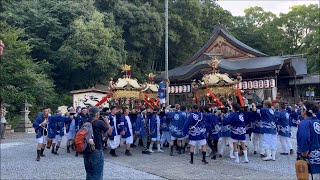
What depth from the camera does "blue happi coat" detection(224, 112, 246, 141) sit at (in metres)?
10.8

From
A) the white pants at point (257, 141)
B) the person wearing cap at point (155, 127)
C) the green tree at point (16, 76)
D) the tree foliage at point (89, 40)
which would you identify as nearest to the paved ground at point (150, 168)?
the white pants at point (257, 141)

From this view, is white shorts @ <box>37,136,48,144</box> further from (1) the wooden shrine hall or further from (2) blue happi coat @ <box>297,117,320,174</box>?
(1) the wooden shrine hall

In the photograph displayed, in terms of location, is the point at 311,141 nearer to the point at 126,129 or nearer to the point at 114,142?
the point at 126,129

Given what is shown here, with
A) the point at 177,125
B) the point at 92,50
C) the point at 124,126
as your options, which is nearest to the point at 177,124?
the point at 177,125

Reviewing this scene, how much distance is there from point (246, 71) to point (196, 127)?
599 inches

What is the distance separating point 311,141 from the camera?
20.1ft

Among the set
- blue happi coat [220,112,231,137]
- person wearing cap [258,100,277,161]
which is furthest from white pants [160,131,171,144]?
person wearing cap [258,100,277,161]

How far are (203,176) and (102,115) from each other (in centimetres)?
320

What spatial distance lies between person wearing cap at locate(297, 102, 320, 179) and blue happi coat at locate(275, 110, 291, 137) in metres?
5.94

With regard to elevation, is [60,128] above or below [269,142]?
above

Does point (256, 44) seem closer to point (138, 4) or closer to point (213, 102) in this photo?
point (138, 4)

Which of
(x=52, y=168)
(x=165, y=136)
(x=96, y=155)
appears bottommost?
(x=52, y=168)

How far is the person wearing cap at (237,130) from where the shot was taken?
35.5ft

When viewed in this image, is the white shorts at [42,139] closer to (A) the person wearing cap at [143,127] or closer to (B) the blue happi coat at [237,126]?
(A) the person wearing cap at [143,127]
